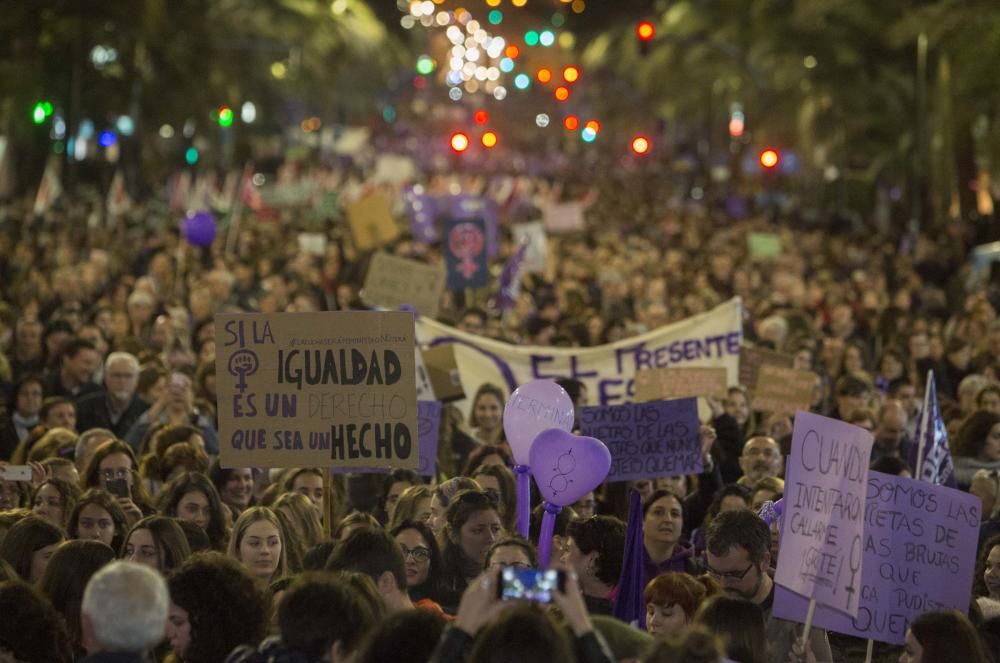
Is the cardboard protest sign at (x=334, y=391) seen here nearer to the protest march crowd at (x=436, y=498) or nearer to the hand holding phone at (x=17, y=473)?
the protest march crowd at (x=436, y=498)

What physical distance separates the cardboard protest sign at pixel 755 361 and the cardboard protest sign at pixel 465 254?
5654 millimetres

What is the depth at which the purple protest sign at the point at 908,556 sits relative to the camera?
746 centimetres

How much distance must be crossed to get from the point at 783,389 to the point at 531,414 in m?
4.34

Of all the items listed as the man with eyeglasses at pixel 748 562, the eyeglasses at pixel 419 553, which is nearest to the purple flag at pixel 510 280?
the eyeglasses at pixel 419 553

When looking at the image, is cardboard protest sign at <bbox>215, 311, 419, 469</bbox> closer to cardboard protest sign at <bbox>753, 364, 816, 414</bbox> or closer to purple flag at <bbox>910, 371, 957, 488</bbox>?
purple flag at <bbox>910, 371, 957, 488</bbox>

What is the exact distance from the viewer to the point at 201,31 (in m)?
44.0

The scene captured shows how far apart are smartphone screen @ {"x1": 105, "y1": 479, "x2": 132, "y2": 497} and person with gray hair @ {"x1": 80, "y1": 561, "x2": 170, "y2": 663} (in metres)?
3.88

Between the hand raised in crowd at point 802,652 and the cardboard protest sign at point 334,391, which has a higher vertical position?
the cardboard protest sign at point 334,391

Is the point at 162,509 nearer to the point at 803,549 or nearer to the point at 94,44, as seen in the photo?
the point at 803,549

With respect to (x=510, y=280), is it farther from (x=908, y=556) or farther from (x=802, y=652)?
(x=802, y=652)

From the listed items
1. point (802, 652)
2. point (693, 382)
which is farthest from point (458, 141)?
point (802, 652)

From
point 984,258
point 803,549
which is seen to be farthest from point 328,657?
point 984,258

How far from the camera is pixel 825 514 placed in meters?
7.07

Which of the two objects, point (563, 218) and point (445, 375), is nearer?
point (445, 375)
